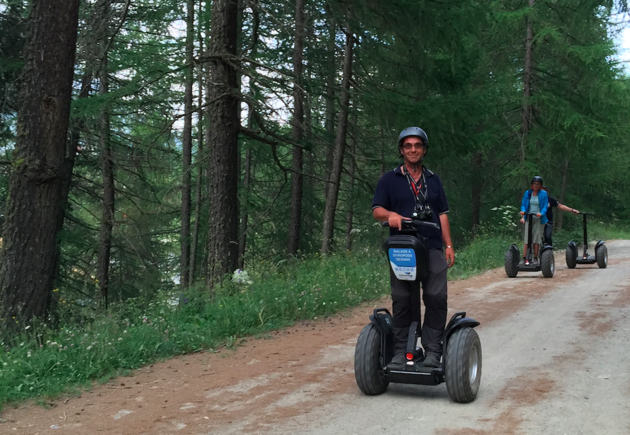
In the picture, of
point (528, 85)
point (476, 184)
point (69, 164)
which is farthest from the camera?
point (476, 184)

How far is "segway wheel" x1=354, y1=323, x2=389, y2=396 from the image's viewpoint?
4656mm

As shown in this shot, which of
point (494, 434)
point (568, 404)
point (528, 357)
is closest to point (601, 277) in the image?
point (528, 357)

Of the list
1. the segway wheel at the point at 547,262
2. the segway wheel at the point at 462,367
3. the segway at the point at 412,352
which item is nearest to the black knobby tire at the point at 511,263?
the segway wheel at the point at 547,262

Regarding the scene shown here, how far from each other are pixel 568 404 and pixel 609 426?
47 cm

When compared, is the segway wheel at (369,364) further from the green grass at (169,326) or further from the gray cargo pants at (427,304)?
the green grass at (169,326)

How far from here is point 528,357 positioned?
19.7ft

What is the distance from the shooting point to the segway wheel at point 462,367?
4.45m

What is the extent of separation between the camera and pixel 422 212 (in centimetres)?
462

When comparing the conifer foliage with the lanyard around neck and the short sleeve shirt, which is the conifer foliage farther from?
the lanyard around neck

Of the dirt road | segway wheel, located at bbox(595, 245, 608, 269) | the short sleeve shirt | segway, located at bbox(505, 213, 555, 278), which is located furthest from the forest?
segway wheel, located at bbox(595, 245, 608, 269)

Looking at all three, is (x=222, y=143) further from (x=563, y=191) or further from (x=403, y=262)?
(x=563, y=191)

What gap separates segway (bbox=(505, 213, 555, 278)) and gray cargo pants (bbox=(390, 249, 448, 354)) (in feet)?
28.6

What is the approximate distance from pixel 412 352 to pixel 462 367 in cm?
41

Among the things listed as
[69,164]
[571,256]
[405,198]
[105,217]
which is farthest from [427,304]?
[105,217]
